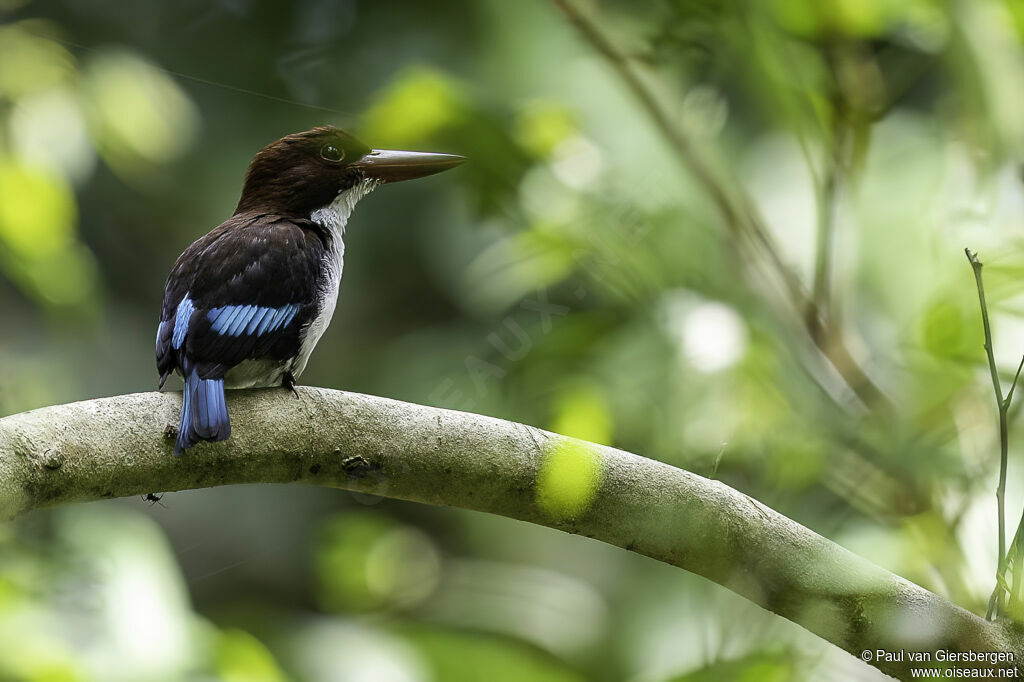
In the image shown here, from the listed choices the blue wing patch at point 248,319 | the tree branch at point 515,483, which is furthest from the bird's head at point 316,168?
the tree branch at point 515,483

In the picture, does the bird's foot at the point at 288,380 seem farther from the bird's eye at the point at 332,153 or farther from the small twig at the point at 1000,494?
the small twig at the point at 1000,494

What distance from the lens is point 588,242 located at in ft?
5.76

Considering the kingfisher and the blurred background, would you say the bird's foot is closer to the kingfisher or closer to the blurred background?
the kingfisher

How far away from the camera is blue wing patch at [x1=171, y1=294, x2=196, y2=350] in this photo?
53.6 inches

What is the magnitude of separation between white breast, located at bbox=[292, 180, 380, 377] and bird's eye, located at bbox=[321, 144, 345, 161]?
5 centimetres

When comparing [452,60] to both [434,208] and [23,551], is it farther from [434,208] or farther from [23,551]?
[23,551]

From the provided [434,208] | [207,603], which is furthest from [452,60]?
[207,603]

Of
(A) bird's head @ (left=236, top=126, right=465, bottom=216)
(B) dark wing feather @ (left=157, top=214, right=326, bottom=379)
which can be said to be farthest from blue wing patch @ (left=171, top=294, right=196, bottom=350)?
(A) bird's head @ (left=236, top=126, right=465, bottom=216)

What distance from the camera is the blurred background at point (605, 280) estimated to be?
4.67ft

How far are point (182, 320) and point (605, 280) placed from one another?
66 cm

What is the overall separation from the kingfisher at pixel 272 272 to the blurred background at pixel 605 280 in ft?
0.43

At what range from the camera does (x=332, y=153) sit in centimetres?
163

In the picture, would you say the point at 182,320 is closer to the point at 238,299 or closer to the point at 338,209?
the point at 238,299

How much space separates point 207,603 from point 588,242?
5.49 ft
